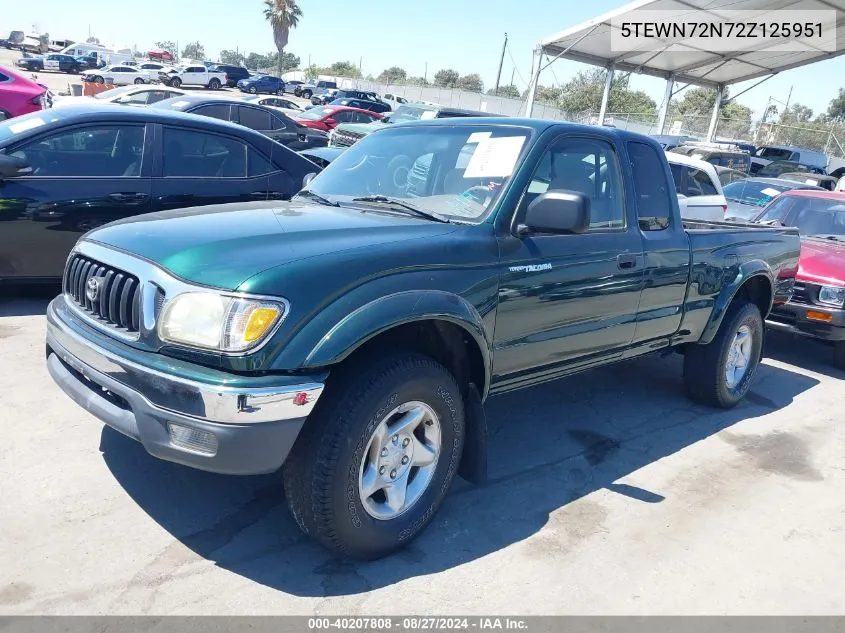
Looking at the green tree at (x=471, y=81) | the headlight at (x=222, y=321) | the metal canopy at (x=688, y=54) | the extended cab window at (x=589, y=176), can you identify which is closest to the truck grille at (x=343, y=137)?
the metal canopy at (x=688, y=54)

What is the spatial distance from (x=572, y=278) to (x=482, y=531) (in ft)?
4.57

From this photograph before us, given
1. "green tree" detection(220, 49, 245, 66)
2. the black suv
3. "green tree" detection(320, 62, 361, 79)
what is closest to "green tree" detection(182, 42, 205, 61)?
"green tree" detection(220, 49, 245, 66)

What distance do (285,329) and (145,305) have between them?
603 millimetres

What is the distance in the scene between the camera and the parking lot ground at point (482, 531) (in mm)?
2844

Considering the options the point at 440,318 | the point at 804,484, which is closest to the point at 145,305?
the point at 440,318

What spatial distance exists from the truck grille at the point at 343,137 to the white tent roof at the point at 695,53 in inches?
301

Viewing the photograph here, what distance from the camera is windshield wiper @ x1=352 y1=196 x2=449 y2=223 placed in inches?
137

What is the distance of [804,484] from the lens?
4414 millimetres

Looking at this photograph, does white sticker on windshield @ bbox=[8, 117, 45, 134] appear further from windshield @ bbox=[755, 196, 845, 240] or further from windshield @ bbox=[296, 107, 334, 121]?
windshield @ bbox=[296, 107, 334, 121]

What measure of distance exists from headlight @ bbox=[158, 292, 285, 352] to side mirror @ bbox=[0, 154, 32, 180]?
11.4ft

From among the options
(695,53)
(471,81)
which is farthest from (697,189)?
(471,81)

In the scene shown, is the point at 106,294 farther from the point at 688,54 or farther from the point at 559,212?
the point at 688,54

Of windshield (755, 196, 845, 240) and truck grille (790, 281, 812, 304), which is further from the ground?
windshield (755, 196, 845, 240)

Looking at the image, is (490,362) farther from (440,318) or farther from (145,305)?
(145,305)
